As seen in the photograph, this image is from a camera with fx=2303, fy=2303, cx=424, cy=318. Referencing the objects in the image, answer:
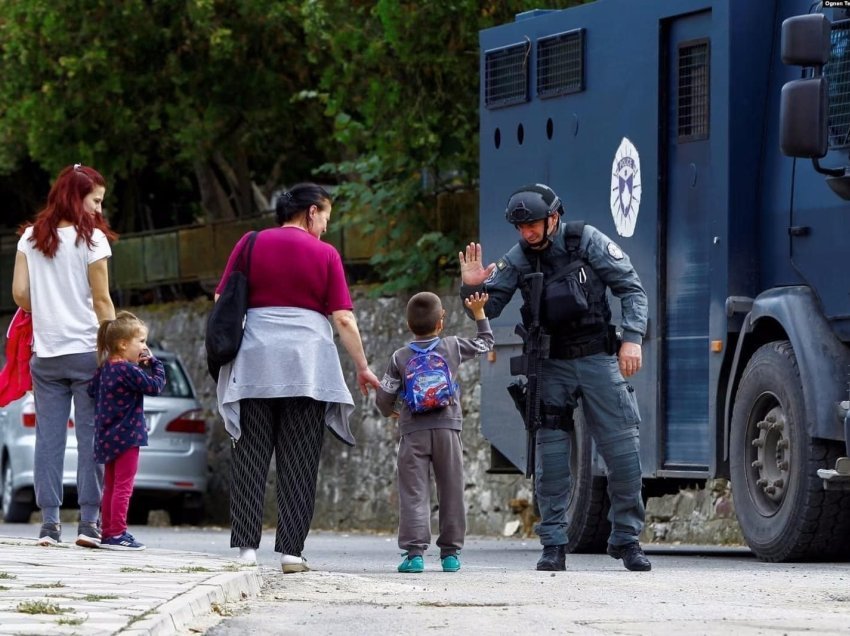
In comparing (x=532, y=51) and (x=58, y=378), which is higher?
(x=532, y=51)

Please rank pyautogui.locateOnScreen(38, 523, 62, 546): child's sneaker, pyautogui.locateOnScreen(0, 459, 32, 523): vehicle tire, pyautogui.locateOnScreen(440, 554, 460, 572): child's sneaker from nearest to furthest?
pyautogui.locateOnScreen(440, 554, 460, 572): child's sneaker → pyautogui.locateOnScreen(38, 523, 62, 546): child's sneaker → pyautogui.locateOnScreen(0, 459, 32, 523): vehicle tire

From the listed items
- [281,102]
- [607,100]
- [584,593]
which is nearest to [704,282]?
[607,100]

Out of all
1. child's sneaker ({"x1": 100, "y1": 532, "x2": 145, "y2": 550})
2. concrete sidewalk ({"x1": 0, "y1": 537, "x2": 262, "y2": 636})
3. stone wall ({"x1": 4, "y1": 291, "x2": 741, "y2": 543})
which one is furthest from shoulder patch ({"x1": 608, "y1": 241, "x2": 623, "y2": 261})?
stone wall ({"x1": 4, "y1": 291, "x2": 741, "y2": 543})

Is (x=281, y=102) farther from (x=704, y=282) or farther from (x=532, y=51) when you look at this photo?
(x=704, y=282)

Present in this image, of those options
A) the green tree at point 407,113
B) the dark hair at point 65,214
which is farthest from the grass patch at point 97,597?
the green tree at point 407,113

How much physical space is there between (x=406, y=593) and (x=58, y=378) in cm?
330

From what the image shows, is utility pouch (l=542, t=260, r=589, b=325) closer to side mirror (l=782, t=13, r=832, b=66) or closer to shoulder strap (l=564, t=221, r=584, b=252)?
shoulder strap (l=564, t=221, r=584, b=252)

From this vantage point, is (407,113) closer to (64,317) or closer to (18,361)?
(18,361)

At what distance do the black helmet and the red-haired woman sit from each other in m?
2.32

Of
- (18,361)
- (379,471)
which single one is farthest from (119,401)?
(379,471)

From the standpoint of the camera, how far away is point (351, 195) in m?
20.7

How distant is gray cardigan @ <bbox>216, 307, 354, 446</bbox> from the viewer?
10344mm

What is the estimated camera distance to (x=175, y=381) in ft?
72.9

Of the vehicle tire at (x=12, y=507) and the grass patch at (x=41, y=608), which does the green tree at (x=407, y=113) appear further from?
the grass patch at (x=41, y=608)
